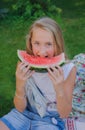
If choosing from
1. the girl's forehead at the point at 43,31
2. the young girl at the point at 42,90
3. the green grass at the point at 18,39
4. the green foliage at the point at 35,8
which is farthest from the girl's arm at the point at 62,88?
the green foliage at the point at 35,8

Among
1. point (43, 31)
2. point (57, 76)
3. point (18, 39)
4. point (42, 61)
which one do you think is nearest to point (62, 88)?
point (57, 76)

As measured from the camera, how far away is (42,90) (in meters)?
4.13

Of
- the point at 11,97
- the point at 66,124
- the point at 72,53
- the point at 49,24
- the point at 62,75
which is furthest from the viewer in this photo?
the point at 72,53

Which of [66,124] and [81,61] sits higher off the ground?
[81,61]

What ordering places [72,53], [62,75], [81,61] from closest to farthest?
[62,75] → [81,61] → [72,53]

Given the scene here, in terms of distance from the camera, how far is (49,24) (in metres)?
3.98

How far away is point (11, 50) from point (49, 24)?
3.16 meters

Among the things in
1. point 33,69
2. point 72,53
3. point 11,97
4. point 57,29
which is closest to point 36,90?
point 33,69

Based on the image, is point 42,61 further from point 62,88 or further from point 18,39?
point 18,39

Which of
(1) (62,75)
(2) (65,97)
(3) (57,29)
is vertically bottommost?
(2) (65,97)

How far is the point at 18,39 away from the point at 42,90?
135 inches

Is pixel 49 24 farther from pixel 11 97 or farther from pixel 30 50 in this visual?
pixel 11 97

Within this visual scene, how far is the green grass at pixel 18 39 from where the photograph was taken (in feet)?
19.3

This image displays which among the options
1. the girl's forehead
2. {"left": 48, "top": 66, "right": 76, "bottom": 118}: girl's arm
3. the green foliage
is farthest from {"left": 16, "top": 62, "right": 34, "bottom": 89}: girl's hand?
the green foliage
